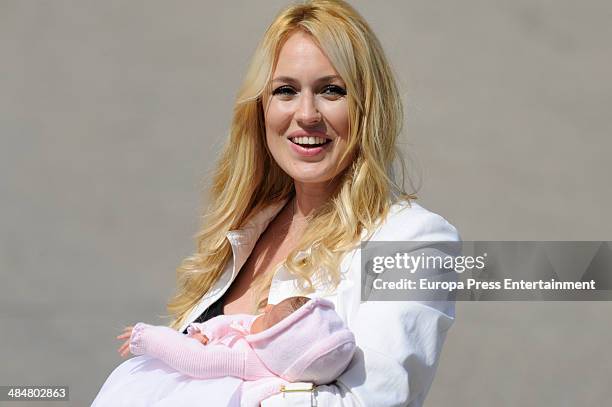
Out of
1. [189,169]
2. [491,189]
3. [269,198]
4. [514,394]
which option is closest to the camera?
[269,198]

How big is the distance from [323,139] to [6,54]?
231 inches

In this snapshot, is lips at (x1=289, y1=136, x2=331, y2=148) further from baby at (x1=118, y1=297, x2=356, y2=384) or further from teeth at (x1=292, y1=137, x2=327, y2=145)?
baby at (x1=118, y1=297, x2=356, y2=384)

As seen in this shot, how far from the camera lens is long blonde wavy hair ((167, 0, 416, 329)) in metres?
2.81

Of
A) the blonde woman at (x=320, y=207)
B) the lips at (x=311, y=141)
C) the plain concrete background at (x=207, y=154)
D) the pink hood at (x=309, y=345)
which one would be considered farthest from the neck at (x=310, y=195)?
the plain concrete background at (x=207, y=154)

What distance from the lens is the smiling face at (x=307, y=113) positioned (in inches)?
112

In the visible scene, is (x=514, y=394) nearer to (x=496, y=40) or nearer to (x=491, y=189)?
(x=491, y=189)

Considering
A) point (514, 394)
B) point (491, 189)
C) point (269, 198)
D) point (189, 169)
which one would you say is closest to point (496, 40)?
point (491, 189)

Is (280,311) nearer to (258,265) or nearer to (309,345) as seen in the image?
(309,345)

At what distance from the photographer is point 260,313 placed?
2.90 m

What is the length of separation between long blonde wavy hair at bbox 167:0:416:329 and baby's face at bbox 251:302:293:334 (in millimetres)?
145

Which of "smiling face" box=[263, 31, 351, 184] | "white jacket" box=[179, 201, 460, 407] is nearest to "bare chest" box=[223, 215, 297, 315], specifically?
"smiling face" box=[263, 31, 351, 184]

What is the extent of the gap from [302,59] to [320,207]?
1.22ft

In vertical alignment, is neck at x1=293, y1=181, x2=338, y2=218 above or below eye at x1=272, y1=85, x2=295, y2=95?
below

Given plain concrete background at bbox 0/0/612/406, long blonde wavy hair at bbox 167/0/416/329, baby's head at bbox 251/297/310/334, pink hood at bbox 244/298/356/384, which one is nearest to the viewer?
pink hood at bbox 244/298/356/384
